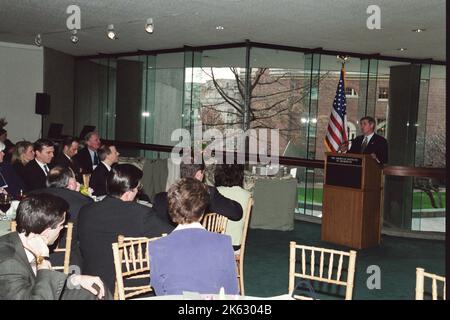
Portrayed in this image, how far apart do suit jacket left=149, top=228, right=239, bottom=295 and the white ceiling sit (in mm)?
4643

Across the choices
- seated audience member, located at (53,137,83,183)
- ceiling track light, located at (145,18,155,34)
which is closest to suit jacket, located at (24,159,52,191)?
seated audience member, located at (53,137,83,183)

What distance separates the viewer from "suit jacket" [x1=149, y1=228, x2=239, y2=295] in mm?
2361

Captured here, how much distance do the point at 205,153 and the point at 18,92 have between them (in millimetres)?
5128

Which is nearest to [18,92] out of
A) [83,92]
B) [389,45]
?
[83,92]

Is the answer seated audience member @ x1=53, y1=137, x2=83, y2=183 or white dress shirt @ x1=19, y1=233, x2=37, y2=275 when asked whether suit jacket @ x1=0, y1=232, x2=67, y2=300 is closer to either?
white dress shirt @ x1=19, y1=233, x2=37, y2=275

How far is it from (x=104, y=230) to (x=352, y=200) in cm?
386

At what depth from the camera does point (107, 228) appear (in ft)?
10.3

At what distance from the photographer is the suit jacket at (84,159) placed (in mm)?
7629

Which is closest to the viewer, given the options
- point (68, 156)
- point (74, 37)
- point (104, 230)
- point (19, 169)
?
point (104, 230)

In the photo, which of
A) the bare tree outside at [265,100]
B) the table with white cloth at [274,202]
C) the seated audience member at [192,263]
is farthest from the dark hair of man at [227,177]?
the bare tree outside at [265,100]

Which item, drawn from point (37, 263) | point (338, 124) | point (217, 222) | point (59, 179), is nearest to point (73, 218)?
point (59, 179)

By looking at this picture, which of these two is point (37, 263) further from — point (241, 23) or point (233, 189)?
point (241, 23)

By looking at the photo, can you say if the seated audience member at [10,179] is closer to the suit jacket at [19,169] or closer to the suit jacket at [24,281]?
the suit jacket at [19,169]

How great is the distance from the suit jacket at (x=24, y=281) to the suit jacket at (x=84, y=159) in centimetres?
566
